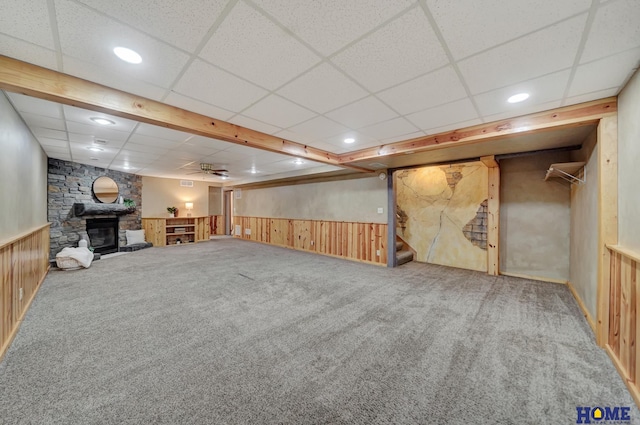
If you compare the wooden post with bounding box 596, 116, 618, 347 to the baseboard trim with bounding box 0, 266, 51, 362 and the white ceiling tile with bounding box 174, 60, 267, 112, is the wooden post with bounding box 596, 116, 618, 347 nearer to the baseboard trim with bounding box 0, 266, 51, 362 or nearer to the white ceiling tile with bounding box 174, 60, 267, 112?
the white ceiling tile with bounding box 174, 60, 267, 112

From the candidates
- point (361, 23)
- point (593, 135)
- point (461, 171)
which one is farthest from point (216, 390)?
point (461, 171)

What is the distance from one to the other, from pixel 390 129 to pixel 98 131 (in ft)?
12.9

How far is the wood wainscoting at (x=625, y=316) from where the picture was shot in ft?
5.32

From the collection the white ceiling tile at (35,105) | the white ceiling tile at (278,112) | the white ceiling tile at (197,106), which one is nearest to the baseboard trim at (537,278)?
the white ceiling tile at (278,112)

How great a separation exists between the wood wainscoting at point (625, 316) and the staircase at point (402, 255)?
3.27 meters

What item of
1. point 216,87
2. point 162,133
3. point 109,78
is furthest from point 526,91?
point 162,133

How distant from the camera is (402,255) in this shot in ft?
17.7

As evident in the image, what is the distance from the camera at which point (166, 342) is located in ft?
7.03

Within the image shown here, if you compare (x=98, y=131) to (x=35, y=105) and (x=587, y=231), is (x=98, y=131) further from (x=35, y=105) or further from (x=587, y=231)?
(x=587, y=231)

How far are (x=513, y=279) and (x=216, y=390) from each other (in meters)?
4.86

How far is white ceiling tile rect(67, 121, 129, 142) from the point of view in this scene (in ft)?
9.72

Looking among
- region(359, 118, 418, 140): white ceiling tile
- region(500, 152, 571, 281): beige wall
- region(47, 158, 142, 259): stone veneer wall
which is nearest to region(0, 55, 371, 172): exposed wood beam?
region(359, 118, 418, 140): white ceiling tile

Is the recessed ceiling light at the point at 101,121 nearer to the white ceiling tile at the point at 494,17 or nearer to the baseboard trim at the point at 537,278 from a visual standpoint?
the white ceiling tile at the point at 494,17

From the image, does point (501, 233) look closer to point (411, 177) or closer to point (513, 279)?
point (513, 279)
